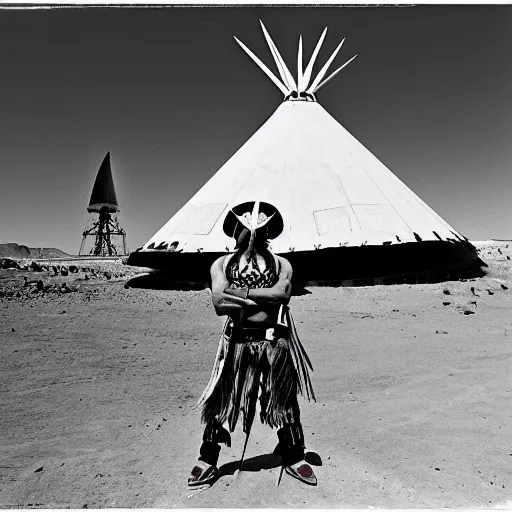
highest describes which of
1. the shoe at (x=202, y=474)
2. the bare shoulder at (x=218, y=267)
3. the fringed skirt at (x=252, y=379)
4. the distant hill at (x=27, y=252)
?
the distant hill at (x=27, y=252)

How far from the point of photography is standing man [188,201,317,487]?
2.85 m

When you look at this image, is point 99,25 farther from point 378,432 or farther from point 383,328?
point 378,432

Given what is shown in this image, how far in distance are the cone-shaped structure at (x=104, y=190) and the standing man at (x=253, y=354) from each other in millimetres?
1585

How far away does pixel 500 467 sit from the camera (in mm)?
3111

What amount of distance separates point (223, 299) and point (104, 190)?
1.87m

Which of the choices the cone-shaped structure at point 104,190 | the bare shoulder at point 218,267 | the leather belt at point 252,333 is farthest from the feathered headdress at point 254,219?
the cone-shaped structure at point 104,190

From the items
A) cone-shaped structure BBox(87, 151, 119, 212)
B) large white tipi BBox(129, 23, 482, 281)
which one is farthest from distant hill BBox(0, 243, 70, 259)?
large white tipi BBox(129, 23, 482, 281)

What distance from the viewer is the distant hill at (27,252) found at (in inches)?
170

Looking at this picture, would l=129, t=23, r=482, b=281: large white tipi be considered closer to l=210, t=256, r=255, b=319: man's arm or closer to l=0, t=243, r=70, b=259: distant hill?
l=0, t=243, r=70, b=259: distant hill

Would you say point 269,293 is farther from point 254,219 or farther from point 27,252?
point 27,252

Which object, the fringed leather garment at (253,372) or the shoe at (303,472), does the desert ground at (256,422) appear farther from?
the fringed leather garment at (253,372)

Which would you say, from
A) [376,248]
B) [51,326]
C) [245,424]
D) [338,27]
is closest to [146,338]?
[51,326]

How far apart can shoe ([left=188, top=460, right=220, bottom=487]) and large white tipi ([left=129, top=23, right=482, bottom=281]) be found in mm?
1999

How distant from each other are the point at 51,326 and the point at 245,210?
1949 millimetres
